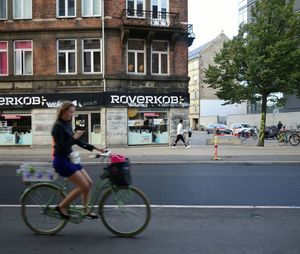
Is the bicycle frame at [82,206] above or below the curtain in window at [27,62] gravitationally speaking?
below

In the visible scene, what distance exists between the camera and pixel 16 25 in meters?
29.2

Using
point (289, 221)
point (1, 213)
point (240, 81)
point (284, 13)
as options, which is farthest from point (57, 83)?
point (289, 221)

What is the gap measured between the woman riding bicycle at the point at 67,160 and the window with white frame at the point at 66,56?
22916 mm

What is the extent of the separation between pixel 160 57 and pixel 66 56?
5.75 m

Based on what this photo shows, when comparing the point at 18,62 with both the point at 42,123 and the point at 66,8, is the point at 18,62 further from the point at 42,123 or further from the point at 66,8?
the point at 66,8

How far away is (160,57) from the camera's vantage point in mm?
29859

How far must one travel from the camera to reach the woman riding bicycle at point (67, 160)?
257 inches

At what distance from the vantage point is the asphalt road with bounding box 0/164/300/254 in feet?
20.0

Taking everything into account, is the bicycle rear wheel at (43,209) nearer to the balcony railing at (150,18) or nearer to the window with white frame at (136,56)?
the balcony railing at (150,18)

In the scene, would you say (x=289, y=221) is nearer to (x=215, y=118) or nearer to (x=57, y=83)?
(x=57, y=83)

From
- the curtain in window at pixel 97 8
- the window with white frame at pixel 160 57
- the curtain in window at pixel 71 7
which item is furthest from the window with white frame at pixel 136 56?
the curtain in window at pixel 71 7

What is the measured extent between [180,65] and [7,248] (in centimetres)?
2486

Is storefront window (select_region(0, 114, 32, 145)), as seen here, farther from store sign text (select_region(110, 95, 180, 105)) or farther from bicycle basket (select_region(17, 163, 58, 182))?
bicycle basket (select_region(17, 163, 58, 182))

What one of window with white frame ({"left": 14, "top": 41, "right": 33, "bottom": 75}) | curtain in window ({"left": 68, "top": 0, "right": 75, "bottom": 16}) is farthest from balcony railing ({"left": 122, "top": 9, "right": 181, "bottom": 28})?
window with white frame ({"left": 14, "top": 41, "right": 33, "bottom": 75})
